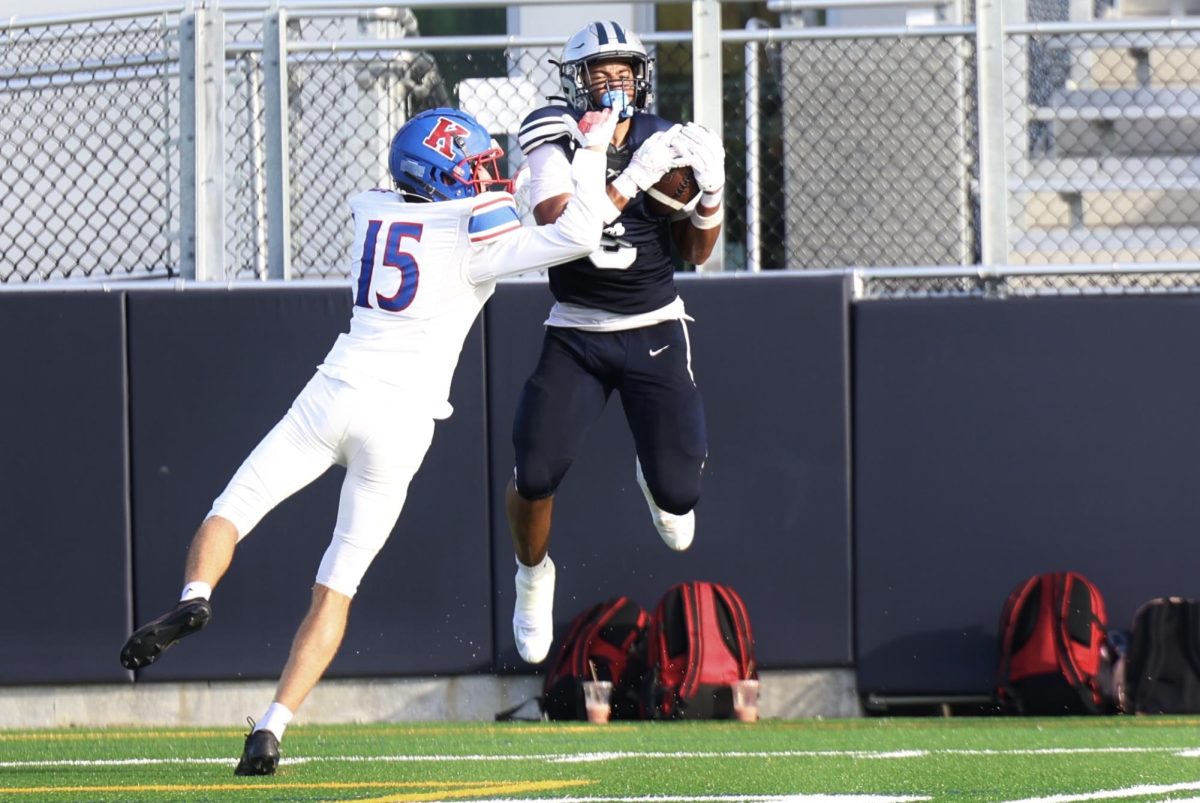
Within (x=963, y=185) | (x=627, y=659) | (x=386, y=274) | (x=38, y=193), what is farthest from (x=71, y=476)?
(x=963, y=185)

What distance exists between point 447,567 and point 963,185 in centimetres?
276

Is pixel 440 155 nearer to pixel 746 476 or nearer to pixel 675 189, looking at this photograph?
pixel 675 189

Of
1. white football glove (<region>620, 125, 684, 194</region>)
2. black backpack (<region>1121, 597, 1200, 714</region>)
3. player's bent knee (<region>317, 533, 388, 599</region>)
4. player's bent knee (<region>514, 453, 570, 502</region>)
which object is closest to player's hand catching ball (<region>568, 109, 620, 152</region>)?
white football glove (<region>620, 125, 684, 194</region>)

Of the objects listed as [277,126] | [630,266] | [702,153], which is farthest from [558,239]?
[277,126]

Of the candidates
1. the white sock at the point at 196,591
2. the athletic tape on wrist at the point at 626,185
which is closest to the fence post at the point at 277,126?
the athletic tape on wrist at the point at 626,185

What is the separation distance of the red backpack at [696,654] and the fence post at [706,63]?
195 centimetres

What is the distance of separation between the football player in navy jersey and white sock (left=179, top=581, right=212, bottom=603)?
54.0 inches

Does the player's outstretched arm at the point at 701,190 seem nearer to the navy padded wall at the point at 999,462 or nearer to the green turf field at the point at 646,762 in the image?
the green turf field at the point at 646,762

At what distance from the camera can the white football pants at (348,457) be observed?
15.7ft

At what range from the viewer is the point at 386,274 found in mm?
4938

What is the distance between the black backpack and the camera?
706 centimetres

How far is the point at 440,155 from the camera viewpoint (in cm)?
500

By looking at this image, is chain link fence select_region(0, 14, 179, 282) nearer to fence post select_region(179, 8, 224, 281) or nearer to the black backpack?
fence post select_region(179, 8, 224, 281)

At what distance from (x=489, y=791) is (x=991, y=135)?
168 inches
